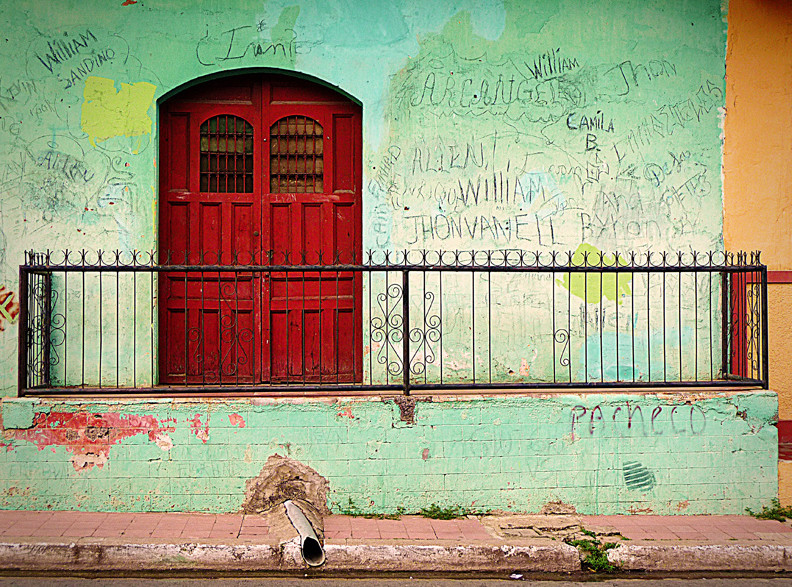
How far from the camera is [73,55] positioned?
265 inches

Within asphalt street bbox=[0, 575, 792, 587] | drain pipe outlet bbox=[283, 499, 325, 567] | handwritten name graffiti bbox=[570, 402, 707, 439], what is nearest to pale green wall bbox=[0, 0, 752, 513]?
handwritten name graffiti bbox=[570, 402, 707, 439]

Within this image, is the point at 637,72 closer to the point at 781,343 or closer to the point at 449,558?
the point at 781,343

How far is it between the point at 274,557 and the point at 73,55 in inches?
194

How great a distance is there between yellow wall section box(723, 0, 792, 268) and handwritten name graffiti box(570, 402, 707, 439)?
1966 millimetres

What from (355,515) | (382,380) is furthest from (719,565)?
(382,380)

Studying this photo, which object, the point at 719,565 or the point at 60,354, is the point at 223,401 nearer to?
the point at 60,354

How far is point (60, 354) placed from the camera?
6707 mm

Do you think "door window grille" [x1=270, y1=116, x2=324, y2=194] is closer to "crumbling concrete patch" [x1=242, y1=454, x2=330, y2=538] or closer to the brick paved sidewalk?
"crumbling concrete patch" [x1=242, y1=454, x2=330, y2=538]

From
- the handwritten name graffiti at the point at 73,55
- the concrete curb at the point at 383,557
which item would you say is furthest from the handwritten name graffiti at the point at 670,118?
the handwritten name graffiti at the point at 73,55

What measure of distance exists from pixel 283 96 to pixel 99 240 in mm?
2239

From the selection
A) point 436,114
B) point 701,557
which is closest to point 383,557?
point 701,557

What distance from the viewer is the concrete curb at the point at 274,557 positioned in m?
4.91

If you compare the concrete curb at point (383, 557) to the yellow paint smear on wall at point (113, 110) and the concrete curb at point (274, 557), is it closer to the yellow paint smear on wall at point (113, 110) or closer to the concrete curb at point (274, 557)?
the concrete curb at point (274, 557)

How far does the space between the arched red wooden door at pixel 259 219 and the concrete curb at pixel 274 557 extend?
2.17m
